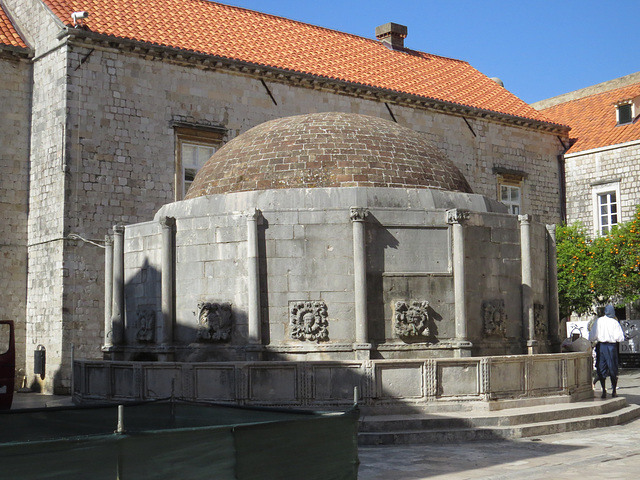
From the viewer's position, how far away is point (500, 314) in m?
15.5

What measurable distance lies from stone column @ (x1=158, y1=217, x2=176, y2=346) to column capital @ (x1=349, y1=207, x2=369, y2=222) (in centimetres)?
339

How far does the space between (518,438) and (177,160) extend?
16742mm

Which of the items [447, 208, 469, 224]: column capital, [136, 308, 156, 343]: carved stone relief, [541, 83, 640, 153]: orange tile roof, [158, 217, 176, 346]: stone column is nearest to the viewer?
[447, 208, 469, 224]: column capital

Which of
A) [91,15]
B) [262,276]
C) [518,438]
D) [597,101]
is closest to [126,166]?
[91,15]

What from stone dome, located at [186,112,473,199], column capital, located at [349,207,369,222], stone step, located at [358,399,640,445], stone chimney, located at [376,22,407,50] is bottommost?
stone step, located at [358,399,640,445]

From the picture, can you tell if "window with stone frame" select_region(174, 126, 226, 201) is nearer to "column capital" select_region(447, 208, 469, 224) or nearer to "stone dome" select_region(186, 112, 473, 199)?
"stone dome" select_region(186, 112, 473, 199)

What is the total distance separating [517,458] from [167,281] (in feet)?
23.8

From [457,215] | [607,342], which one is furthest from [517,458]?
[607,342]

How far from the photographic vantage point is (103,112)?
83.5 ft

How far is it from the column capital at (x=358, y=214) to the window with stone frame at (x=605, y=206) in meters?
23.3

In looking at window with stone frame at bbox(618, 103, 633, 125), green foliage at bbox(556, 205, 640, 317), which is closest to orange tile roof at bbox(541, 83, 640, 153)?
window with stone frame at bbox(618, 103, 633, 125)

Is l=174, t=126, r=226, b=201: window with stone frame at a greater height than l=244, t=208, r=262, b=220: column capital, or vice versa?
l=174, t=126, r=226, b=201: window with stone frame

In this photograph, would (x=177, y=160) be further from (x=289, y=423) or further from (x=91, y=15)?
(x=289, y=423)

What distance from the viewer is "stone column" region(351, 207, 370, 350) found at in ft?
46.9
